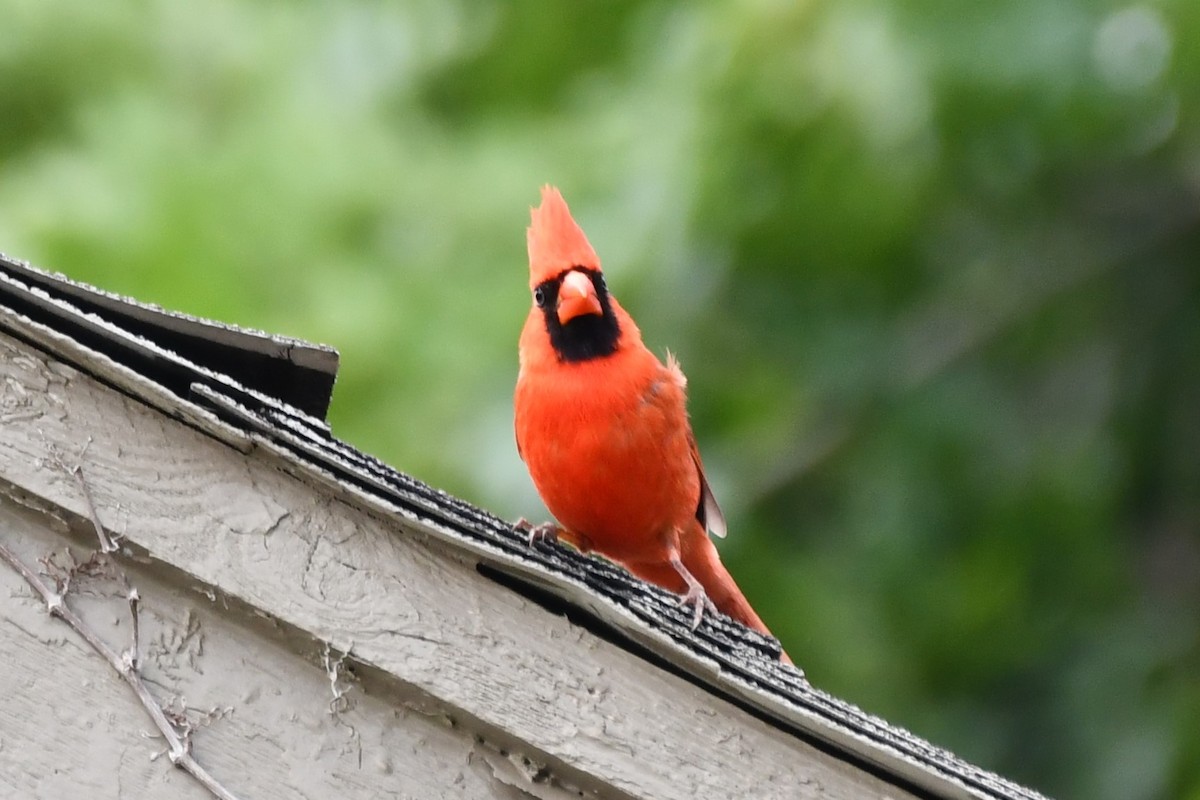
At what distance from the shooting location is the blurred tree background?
12.0ft

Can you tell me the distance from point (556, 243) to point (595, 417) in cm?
32

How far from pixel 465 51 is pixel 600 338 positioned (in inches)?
103

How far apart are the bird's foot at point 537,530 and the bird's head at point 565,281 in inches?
12.0

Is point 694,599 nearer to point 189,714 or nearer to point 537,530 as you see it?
point 537,530

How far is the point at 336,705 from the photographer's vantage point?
5.92 ft

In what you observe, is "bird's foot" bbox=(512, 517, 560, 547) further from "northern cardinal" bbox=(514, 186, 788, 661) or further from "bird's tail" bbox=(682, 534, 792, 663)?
"bird's tail" bbox=(682, 534, 792, 663)

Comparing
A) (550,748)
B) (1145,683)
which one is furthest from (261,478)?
(1145,683)

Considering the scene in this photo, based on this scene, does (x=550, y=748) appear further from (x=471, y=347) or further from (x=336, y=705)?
(x=471, y=347)

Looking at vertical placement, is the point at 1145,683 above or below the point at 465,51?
below

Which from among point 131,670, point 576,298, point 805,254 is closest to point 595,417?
point 576,298

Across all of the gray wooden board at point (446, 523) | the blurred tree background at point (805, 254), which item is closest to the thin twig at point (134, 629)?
the gray wooden board at point (446, 523)

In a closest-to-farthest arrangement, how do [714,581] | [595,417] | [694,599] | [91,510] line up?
1. [91,510]
2. [694,599]
3. [595,417]
4. [714,581]

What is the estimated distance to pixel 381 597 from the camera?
69.5 inches

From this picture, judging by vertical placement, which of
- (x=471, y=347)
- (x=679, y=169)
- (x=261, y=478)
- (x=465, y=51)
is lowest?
(x=261, y=478)
